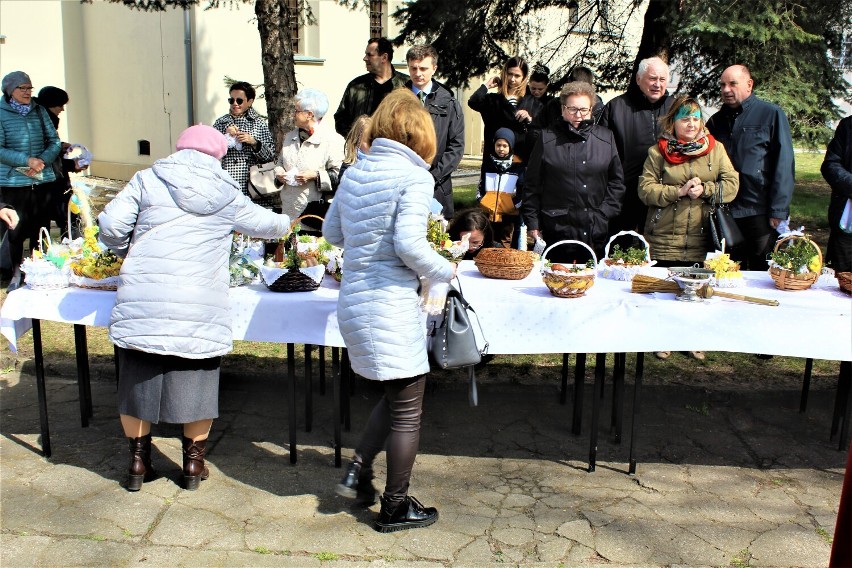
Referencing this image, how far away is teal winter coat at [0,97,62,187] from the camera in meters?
7.27

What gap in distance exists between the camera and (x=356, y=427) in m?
4.70

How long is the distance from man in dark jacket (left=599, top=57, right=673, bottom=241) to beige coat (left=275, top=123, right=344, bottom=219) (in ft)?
6.01

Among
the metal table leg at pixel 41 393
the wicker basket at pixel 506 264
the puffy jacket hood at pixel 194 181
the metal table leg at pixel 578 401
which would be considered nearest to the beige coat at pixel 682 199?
the metal table leg at pixel 578 401

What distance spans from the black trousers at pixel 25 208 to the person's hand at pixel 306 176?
10.6ft

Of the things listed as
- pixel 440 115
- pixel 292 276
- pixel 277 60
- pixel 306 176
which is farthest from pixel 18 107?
pixel 292 276

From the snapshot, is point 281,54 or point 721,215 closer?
point 721,215

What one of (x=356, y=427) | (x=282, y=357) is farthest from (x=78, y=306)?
(x=282, y=357)

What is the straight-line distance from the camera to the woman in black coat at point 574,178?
5000mm

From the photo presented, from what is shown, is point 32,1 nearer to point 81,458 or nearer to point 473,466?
point 81,458

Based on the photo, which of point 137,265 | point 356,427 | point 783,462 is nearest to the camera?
point 137,265

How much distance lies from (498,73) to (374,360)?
277 inches

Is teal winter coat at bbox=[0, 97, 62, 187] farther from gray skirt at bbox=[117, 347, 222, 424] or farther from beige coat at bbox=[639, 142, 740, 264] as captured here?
beige coat at bbox=[639, 142, 740, 264]

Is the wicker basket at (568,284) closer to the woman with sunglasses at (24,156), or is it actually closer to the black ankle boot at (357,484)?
the black ankle boot at (357,484)

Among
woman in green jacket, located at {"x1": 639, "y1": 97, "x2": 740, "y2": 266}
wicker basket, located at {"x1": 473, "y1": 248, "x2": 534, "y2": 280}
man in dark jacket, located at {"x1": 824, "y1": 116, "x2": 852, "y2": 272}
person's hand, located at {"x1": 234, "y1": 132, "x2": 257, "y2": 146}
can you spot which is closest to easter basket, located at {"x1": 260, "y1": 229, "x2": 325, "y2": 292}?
wicker basket, located at {"x1": 473, "y1": 248, "x2": 534, "y2": 280}
